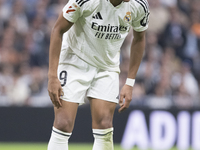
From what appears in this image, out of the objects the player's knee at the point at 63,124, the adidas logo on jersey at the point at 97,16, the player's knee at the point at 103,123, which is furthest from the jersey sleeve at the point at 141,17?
the player's knee at the point at 63,124

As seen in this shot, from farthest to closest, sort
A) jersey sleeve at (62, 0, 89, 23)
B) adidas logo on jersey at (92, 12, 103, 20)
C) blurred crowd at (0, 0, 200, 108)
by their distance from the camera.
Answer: blurred crowd at (0, 0, 200, 108)
adidas logo on jersey at (92, 12, 103, 20)
jersey sleeve at (62, 0, 89, 23)

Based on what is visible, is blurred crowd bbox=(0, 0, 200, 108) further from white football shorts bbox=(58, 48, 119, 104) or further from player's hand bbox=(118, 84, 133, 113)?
white football shorts bbox=(58, 48, 119, 104)

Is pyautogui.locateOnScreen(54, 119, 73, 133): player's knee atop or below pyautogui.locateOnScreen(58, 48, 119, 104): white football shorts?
below

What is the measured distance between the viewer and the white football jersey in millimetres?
3682

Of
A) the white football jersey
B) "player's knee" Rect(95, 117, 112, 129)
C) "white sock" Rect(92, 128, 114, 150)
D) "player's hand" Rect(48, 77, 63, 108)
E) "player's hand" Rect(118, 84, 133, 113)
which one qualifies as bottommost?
"white sock" Rect(92, 128, 114, 150)

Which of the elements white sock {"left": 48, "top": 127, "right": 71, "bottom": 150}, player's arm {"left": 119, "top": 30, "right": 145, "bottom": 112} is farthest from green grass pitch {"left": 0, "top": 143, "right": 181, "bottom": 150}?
white sock {"left": 48, "top": 127, "right": 71, "bottom": 150}

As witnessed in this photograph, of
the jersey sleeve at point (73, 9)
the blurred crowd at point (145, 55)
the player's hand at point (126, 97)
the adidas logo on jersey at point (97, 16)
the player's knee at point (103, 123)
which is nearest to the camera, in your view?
the jersey sleeve at point (73, 9)

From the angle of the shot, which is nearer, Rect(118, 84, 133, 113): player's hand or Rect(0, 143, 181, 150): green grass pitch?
Rect(118, 84, 133, 113): player's hand

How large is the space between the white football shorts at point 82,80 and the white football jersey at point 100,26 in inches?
1.8

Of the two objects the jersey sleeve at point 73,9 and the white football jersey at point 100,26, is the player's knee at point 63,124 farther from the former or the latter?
the jersey sleeve at point 73,9

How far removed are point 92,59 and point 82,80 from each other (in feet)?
0.72

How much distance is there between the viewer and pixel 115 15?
3791 millimetres

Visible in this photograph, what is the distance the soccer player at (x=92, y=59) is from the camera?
3678mm

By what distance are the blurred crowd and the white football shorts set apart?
11.4ft
